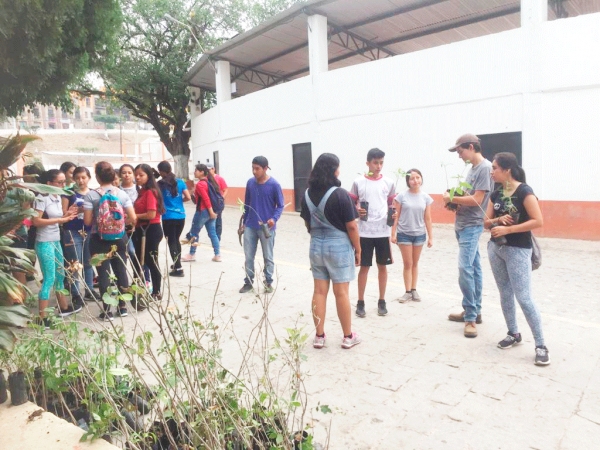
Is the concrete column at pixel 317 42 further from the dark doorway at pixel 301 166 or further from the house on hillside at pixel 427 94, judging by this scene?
the dark doorway at pixel 301 166

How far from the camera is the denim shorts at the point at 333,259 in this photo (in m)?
3.97

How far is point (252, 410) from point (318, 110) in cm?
1222

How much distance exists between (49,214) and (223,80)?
14622 mm

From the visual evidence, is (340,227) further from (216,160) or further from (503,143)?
(216,160)

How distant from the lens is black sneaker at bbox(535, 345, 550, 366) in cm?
368

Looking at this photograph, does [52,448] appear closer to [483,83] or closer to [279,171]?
[483,83]

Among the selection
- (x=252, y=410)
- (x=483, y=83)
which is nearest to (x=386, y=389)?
(x=252, y=410)

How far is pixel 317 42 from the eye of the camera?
13234 millimetres

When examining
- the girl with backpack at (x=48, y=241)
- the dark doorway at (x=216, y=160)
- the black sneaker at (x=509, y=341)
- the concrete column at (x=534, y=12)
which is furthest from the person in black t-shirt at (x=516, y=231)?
the dark doorway at (x=216, y=160)

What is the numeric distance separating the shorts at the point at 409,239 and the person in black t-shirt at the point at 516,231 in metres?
1.36

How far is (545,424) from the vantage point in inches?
114

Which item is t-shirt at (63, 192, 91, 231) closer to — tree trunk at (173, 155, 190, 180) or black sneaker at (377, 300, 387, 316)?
black sneaker at (377, 300, 387, 316)

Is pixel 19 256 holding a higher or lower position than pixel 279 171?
lower

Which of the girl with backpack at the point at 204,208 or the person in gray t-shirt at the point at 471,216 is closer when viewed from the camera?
the person in gray t-shirt at the point at 471,216
